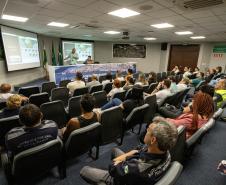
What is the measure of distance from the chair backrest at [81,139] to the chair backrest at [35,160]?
134 mm

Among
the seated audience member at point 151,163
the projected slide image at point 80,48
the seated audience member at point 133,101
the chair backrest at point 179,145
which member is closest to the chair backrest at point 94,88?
the seated audience member at point 133,101

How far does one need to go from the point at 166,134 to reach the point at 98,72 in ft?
25.4

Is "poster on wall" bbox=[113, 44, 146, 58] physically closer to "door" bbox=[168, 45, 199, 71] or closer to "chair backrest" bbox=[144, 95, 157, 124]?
"door" bbox=[168, 45, 199, 71]

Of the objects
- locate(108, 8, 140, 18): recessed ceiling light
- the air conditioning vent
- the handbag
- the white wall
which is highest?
locate(108, 8, 140, 18): recessed ceiling light

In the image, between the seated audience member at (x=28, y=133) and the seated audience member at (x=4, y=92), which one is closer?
the seated audience member at (x=28, y=133)

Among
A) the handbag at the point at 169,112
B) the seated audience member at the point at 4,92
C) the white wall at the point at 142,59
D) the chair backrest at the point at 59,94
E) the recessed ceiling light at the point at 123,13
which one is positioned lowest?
the handbag at the point at 169,112

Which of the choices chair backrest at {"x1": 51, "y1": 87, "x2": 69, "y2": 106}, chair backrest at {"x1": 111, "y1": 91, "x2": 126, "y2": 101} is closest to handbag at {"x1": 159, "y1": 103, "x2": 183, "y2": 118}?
chair backrest at {"x1": 111, "y1": 91, "x2": 126, "y2": 101}

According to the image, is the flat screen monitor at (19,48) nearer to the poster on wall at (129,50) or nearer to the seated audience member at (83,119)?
the seated audience member at (83,119)

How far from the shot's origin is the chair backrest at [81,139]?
5.28 ft

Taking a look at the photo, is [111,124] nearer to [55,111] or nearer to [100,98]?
[55,111]

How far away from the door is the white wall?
3.46 feet

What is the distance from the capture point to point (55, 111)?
102 inches

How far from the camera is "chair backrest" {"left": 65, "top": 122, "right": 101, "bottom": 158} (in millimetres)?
1610

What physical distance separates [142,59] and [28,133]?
1231 centimetres
